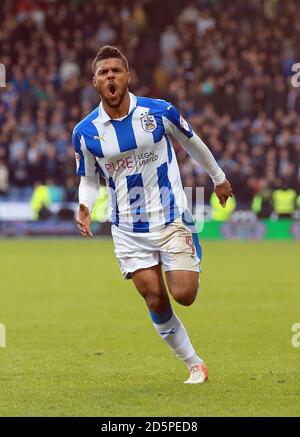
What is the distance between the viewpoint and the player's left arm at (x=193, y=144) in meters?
7.80

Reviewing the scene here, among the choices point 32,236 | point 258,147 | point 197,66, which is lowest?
point 32,236

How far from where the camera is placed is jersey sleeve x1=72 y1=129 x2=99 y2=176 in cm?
784

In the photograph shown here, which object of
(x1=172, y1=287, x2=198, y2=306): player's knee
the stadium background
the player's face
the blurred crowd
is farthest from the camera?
the blurred crowd

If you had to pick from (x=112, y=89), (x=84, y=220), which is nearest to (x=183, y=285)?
(x=84, y=220)

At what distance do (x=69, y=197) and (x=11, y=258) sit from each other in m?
5.52

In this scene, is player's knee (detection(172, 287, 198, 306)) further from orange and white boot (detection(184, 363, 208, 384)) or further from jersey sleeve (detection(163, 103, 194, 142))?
jersey sleeve (detection(163, 103, 194, 142))

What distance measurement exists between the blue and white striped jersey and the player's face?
8.8 inches

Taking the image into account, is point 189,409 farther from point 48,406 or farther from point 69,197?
point 69,197

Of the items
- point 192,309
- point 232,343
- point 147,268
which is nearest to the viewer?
point 147,268

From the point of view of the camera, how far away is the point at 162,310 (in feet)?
25.8

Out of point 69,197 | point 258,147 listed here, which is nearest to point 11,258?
point 69,197

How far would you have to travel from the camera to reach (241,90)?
90.6 feet

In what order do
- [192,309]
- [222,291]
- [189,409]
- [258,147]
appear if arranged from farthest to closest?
[258,147] → [222,291] → [192,309] → [189,409]

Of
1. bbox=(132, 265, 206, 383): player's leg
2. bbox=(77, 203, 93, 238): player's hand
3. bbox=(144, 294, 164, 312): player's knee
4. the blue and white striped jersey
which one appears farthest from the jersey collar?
bbox=(144, 294, 164, 312): player's knee
